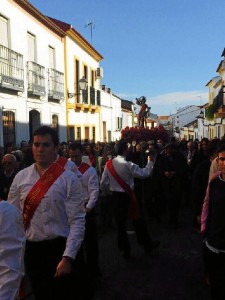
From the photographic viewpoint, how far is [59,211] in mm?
2926

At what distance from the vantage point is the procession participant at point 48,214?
291 centimetres

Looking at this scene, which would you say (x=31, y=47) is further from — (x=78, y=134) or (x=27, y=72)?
(x=78, y=134)

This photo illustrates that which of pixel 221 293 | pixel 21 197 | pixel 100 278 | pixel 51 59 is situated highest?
pixel 51 59

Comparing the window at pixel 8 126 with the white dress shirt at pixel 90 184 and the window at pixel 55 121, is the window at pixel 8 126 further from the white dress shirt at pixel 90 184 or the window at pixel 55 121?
the white dress shirt at pixel 90 184

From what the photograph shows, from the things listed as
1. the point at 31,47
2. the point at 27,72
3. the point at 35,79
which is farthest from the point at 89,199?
the point at 31,47

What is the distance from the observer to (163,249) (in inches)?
238

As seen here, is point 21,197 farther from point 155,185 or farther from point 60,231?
point 155,185

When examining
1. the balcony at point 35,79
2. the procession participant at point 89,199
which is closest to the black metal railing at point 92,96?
the balcony at point 35,79

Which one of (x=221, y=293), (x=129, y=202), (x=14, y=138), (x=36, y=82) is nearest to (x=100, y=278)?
(x=129, y=202)

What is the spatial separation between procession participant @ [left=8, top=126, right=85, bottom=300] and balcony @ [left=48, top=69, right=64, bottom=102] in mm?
12871

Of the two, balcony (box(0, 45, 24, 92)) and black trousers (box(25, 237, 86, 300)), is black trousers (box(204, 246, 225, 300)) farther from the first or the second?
balcony (box(0, 45, 24, 92))

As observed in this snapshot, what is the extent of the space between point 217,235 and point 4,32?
11.0 metres

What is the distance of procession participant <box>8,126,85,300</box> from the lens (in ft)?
9.54

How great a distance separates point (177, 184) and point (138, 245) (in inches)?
71.5
